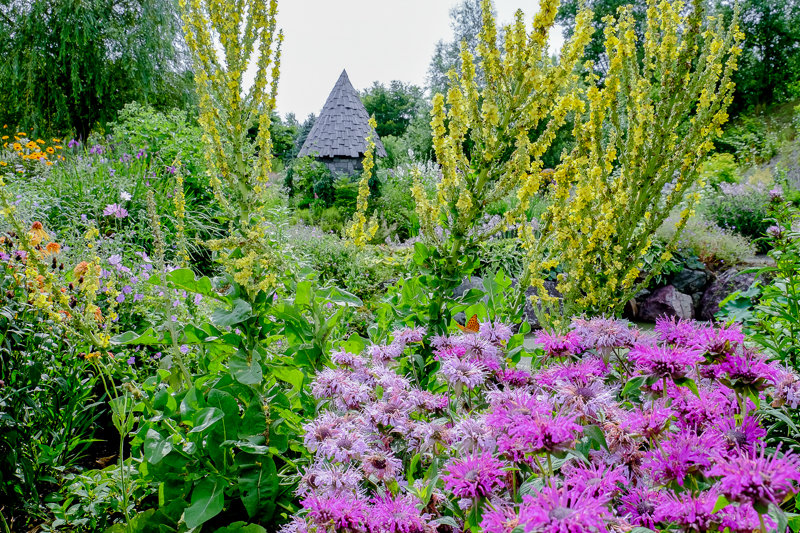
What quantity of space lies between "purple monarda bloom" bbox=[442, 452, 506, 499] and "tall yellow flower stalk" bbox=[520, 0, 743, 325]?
1.03 meters

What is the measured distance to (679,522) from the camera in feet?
2.18

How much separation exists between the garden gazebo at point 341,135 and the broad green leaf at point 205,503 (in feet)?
40.6

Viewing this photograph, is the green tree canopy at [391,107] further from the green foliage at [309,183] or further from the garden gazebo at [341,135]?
the green foliage at [309,183]

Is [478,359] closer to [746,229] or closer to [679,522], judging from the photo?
[679,522]

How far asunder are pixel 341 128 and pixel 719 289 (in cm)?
1093

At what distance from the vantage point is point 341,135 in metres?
13.9

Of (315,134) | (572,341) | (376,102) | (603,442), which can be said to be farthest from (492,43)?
(376,102)

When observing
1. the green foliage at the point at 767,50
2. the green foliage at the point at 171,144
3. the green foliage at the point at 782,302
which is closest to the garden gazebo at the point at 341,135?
the green foliage at the point at 171,144

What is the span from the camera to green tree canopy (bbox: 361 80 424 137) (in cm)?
3656

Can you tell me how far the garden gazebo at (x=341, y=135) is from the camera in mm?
13633

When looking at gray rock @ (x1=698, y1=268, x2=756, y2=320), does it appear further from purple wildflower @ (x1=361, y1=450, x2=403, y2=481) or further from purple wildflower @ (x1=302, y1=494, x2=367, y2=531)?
purple wildflower @ (x1=302, y1=494, x2=367, y2=531)

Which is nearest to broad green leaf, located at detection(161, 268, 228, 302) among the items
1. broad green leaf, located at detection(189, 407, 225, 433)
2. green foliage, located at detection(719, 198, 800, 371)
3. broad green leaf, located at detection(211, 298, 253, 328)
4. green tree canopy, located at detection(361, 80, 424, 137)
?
broad green leaf, located at detection(211, 298, 253, 328)

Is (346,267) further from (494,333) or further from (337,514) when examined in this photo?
(337,514)

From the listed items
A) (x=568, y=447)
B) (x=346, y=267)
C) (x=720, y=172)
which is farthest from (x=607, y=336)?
(x=720, y=172)
